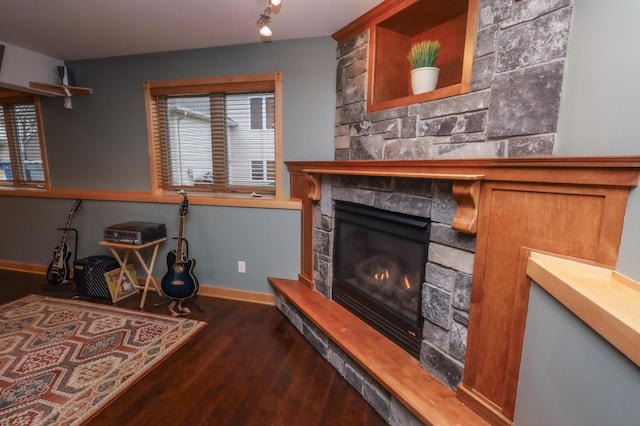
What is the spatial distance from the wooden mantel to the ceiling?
1.36m

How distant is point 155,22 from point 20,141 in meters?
2.72

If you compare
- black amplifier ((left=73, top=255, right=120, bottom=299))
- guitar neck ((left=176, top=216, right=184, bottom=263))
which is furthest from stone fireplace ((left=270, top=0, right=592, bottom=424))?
black amplifier ((left=73, top=255, right=120, bottom=299))

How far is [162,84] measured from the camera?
2.91 meters

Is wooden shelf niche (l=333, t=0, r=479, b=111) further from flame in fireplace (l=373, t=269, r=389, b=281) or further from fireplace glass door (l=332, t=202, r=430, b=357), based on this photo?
flame in fireplace (l=373, t=269, r=389, b=281)

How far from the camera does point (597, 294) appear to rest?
760mm

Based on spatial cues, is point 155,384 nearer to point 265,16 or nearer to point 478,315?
point 478,315

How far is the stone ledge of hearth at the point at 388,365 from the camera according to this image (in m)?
1.31

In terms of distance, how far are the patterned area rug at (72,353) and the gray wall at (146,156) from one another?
693 millimetres

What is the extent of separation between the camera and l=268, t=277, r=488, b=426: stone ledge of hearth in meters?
1.31

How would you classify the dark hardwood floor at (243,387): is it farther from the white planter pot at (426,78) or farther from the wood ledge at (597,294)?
the white planter pot at (426,78)

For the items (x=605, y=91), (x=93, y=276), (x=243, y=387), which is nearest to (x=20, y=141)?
(x=93, y=276)

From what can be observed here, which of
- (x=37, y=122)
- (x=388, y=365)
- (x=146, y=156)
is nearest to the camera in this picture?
(x=388, y=365)

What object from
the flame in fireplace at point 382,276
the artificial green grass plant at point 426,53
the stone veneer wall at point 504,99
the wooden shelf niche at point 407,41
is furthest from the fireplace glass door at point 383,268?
the artificial green grass plant at point 426,53

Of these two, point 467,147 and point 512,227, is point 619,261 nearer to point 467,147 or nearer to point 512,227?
point 512,227
